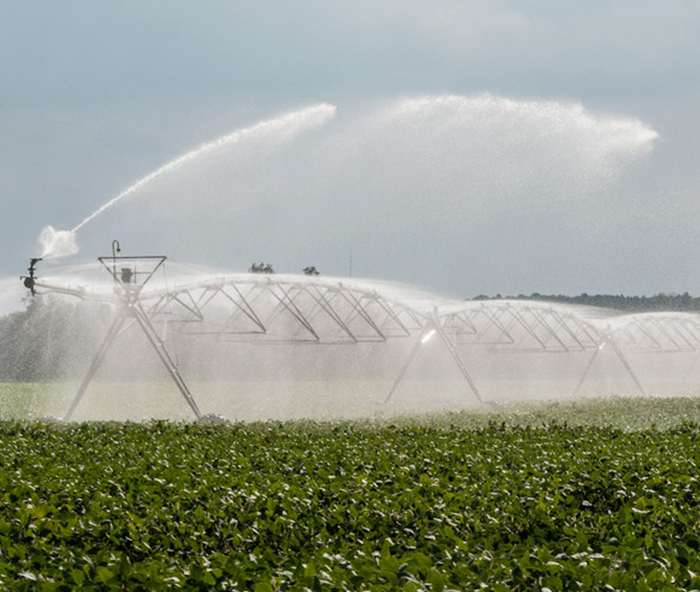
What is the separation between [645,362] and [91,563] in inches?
2350

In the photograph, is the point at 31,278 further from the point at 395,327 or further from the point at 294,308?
the point at 395,327

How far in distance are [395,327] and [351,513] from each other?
3992 cm

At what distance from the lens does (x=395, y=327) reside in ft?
153

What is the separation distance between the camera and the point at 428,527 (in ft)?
22.6

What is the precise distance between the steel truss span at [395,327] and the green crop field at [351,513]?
823cm

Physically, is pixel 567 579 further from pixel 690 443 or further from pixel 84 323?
pixel 84 323

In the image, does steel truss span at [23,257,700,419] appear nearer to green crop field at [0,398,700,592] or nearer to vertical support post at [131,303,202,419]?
vertical support post at [131,303,202,419]

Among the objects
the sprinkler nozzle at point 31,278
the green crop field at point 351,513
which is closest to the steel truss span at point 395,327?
the sprinkler nozzle at point 31,278

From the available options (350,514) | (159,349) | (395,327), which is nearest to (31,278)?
(159,349)

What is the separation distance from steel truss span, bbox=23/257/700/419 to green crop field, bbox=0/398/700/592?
823 centimetres

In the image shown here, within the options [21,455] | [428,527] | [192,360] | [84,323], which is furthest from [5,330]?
[428,527]

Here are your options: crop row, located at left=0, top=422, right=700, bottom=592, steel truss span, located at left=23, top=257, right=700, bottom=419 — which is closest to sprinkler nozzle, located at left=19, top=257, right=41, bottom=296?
steel truss span, located at left=23, top=257, right=700, bottom=419

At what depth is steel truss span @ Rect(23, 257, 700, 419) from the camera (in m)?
20.4

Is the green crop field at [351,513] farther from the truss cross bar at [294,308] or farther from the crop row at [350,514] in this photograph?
the truss cross bar at [294,308]
